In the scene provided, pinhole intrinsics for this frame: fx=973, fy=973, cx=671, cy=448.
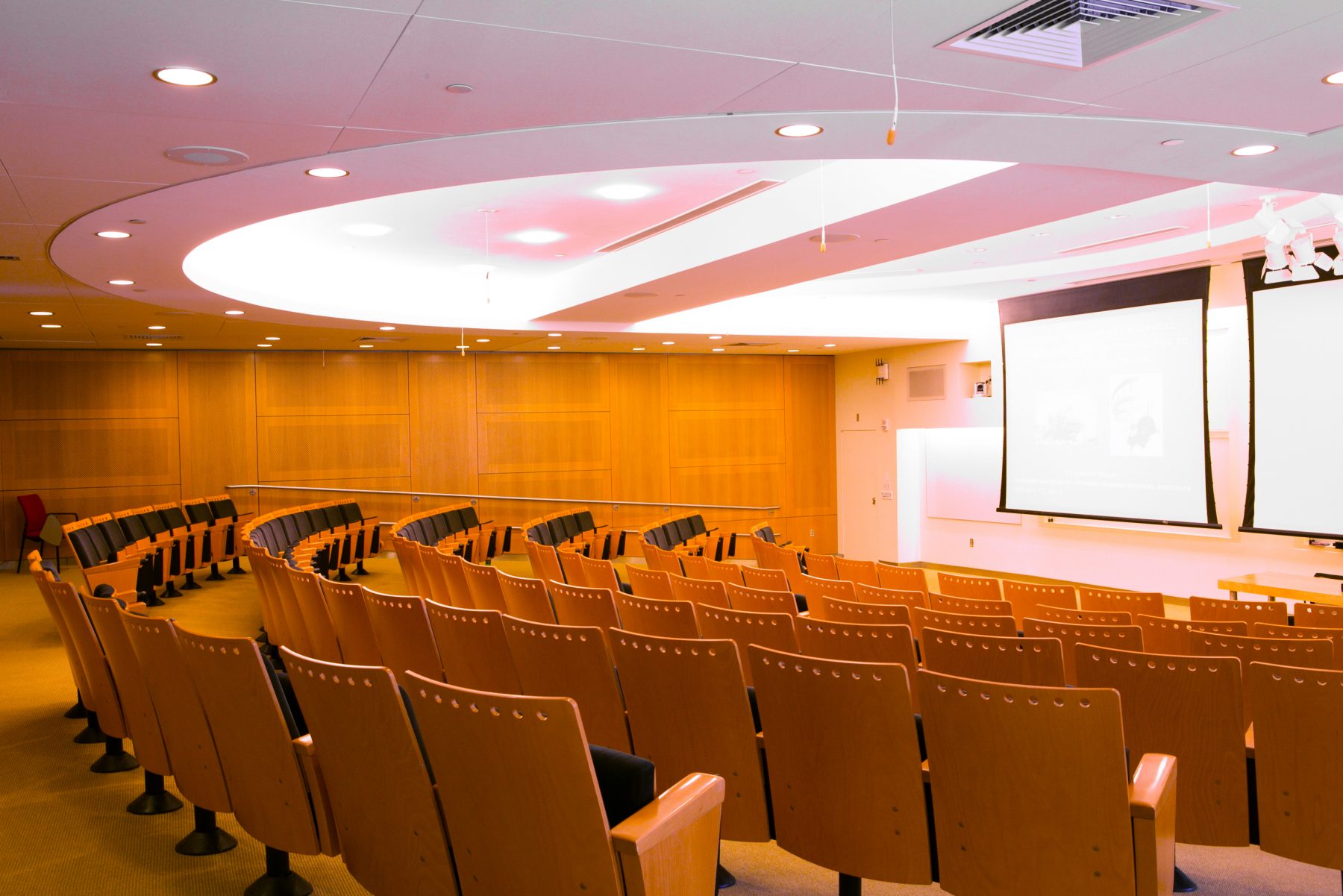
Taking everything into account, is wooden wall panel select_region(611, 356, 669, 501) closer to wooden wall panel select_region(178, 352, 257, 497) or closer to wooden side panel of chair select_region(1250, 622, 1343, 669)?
wooden wall panel select_region(178, 352, 257, 497)

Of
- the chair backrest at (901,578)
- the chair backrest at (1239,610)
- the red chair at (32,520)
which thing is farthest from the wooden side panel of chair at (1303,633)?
the red chair at (32,520)

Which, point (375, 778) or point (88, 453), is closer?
point (375, 778)

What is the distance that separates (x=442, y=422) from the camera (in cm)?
1544

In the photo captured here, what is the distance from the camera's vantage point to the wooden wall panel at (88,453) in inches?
547

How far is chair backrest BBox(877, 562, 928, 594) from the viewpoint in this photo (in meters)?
7.24

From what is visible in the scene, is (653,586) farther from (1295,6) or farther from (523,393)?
(523,393)

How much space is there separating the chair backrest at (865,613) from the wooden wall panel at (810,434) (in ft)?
38.8

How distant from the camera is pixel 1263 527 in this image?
10.2 metres

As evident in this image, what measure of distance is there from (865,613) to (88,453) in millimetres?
13197

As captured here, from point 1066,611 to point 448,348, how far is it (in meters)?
11.0

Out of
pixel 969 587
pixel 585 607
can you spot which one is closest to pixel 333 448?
pixel 969 587

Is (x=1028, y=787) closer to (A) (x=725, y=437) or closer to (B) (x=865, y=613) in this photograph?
(B) (x=865, y=613)

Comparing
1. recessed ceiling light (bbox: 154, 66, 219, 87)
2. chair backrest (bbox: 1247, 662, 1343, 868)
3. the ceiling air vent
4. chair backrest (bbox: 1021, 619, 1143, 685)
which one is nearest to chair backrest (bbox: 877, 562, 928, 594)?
chair backrest (bbox: 1021, 619, 1143, 685)

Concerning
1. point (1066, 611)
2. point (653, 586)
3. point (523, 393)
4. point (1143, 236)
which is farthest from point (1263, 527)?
point (523, 393)
